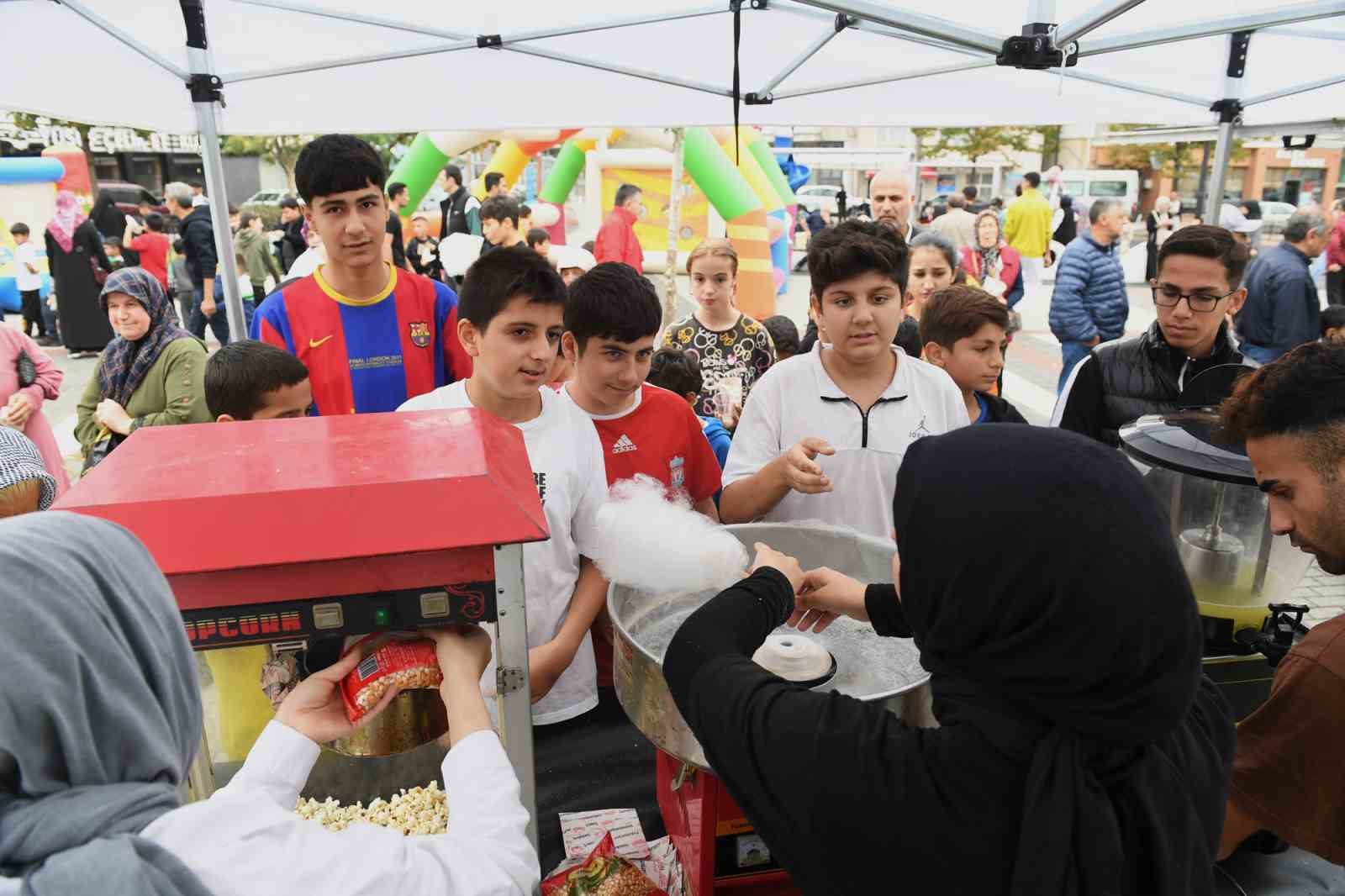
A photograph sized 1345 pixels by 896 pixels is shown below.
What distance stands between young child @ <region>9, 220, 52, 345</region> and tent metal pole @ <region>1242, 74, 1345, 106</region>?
11374 millimetres

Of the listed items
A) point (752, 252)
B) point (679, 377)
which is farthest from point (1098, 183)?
point (679, 377)

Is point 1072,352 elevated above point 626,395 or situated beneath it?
situated beneath

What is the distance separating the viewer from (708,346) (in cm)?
364

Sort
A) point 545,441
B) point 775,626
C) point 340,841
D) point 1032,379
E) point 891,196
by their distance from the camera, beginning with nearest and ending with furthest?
1. point 340,841
2. point 775,626
3. point 545,441
4. point 891,196
5. point 1032,379

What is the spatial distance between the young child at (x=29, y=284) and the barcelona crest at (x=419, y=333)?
9.72 metres

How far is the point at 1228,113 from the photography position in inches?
167

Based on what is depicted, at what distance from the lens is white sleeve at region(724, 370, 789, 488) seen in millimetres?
2049

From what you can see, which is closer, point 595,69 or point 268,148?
point 595,69

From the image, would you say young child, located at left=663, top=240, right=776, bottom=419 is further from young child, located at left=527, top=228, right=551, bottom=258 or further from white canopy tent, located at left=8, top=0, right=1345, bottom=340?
young child, located at left=527, top=228, right=551, bottom=258

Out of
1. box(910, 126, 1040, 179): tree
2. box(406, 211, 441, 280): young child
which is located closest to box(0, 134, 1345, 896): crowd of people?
box(406, 211, 441, 280): young child

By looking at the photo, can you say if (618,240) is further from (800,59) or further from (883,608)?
(883,608)

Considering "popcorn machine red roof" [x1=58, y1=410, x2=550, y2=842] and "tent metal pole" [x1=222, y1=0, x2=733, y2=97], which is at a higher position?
"tent metal pole" [x1=222, y1=0, x2=733, y2=97]

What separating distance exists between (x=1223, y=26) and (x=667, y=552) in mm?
2965

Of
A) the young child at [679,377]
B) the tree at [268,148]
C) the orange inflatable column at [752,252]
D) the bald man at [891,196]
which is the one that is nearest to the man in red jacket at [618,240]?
the orange inflatable column at [752,252]
